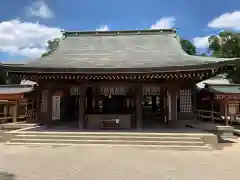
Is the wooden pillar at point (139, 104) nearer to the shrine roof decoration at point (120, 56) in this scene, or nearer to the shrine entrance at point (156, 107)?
the shrine roof decoration at point (120, 56)

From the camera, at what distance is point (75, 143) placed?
10.3 metres

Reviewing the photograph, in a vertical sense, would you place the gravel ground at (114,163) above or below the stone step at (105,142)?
below

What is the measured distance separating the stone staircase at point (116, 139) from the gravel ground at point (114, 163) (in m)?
0.61

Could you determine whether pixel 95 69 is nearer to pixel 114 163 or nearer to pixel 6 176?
pixel 114 163

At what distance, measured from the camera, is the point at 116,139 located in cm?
1037

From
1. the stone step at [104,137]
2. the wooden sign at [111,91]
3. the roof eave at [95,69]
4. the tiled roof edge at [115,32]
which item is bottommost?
the stone step at [104,137]

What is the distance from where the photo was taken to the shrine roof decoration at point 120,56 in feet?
36.7

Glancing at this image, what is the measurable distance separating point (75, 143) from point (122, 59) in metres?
5.41

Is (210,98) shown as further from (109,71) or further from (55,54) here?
(55,54)

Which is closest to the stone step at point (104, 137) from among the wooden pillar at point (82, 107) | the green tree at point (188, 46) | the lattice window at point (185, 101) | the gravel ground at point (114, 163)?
the gravel ground at point (114, 163)

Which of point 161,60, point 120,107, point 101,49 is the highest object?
point 101,49

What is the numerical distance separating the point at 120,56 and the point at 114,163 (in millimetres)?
8022

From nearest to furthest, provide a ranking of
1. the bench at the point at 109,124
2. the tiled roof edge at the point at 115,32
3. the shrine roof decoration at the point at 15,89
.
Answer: the bench at the point at 109,124
the tiled roof edge at the point at 115,32
the shrine roof decoration at the point at 15,89

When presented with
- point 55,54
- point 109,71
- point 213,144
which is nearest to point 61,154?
point 109,71
